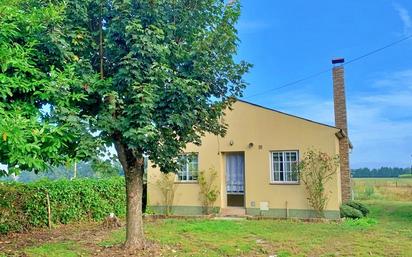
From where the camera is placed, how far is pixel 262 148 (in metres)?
16.8

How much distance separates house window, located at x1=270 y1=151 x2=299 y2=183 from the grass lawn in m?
2.06

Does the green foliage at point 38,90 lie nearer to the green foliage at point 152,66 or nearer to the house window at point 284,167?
the green foliage at point 152,66

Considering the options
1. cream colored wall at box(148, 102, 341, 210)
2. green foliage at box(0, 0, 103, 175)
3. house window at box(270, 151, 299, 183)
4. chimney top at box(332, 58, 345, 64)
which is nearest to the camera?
green foliage at box(0, 0, 103, 175)

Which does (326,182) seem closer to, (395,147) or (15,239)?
(395,147)

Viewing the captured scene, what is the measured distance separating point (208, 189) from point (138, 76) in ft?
34.3

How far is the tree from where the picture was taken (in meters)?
7.73

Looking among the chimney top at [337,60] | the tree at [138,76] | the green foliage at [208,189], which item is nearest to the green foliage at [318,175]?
the green foliage at [208,189]

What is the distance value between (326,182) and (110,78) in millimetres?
10504

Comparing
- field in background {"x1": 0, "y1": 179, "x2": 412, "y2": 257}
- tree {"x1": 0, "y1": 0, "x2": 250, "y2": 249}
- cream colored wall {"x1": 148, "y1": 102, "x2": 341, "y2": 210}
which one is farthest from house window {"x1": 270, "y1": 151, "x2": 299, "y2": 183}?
tree {"x1": 0, "y1": 0, "x2": 250, "y2": 249}

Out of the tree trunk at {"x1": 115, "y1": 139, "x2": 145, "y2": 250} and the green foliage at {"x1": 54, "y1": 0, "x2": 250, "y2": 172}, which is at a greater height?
the green foliage at {"x1": 54, "y1": 0, "x2": 250, "y2": 172}

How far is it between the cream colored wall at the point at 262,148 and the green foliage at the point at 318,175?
262mm

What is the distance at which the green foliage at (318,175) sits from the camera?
1522 centimetres

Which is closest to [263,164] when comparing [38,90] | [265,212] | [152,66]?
[265,212]

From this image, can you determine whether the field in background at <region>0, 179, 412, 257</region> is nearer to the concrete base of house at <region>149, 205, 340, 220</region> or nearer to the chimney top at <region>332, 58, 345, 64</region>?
the concrete base of house at <region>149, 205, 340, 220</region>
